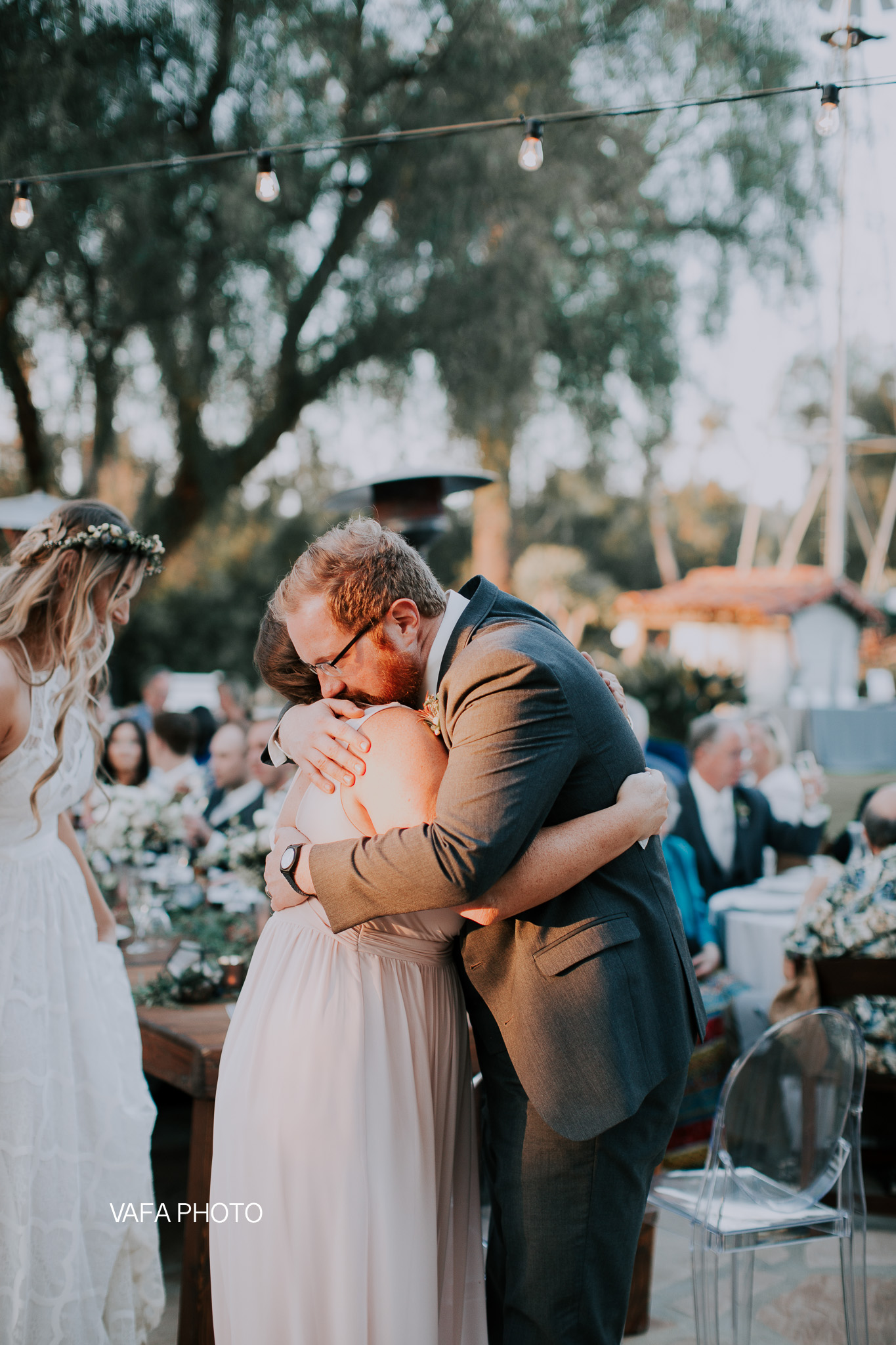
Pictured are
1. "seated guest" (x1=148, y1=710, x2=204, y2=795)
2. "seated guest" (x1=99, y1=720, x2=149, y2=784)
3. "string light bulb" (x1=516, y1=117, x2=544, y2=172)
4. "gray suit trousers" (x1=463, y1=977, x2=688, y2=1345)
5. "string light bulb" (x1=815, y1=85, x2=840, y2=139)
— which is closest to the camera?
"gray suit trousers" (x1=463, y1=977, x2=688, y2=1345)

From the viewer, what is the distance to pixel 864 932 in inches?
146

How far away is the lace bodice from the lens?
2.47m

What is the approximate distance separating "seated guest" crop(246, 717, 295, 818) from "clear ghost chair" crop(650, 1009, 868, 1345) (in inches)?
117

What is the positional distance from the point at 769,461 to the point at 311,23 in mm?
27267

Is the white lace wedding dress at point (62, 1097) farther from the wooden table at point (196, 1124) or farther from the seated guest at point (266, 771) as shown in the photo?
the seated guest at point (266, 771)

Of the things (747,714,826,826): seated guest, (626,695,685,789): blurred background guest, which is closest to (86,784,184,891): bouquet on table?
(626,695,685,789): blurred background guest

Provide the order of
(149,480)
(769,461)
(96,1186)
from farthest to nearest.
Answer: (769,461) → (149,480) → (96,1186)

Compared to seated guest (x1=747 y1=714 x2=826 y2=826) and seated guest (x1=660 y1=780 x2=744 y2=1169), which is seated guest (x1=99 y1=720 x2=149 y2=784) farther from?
seated guest (x1=747 y1=714 x2=826 y2=826)

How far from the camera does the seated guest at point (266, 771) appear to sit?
549cm

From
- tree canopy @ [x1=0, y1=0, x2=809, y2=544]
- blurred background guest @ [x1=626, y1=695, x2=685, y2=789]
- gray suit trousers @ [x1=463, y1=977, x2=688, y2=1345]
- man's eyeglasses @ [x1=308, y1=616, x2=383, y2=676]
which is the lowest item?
gray suit trousers @ [x1=463, y1=977, x2=688, y2=1345]

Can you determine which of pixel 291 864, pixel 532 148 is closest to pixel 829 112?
pixel 532 148

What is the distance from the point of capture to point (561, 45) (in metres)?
8.75

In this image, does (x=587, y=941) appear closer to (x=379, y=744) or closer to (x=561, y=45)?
(x=379, y=744)

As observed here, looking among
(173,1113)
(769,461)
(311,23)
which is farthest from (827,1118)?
(769,461)
